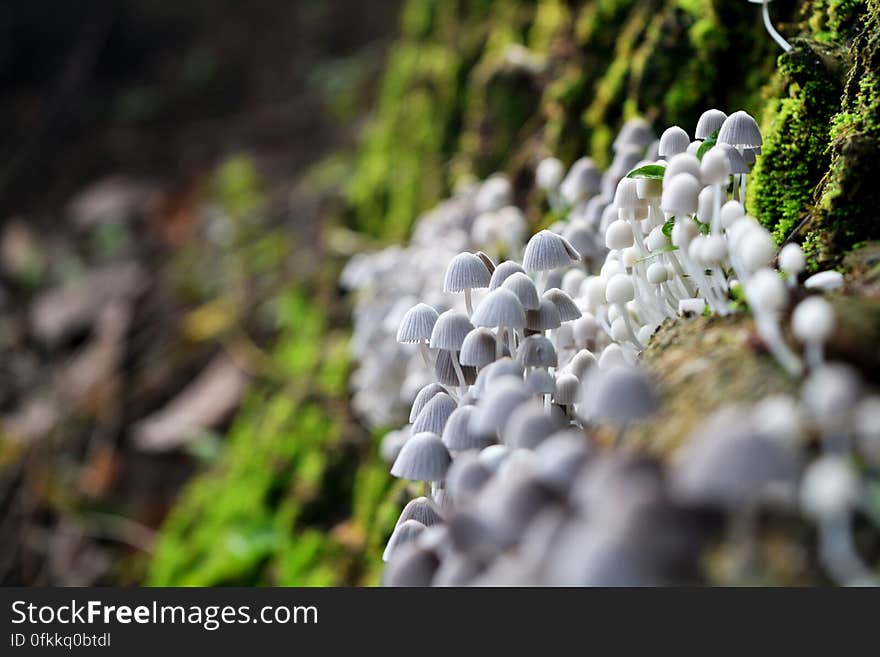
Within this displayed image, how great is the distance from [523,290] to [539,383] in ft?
0.93

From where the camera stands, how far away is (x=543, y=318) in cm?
223

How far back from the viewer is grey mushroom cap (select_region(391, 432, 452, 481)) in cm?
200

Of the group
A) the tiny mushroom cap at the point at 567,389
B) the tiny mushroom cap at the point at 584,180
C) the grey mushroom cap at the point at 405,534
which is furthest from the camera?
the tiny mushroom cap at the point at 584,180

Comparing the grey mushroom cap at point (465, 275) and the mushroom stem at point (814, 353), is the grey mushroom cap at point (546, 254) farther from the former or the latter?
the mushroom stem at point (814, 353)

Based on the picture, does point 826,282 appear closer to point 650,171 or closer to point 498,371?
point 650,171

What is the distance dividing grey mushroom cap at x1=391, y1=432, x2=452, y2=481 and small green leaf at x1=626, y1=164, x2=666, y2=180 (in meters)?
1.04

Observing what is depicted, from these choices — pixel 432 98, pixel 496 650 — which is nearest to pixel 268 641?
pixel 496 650

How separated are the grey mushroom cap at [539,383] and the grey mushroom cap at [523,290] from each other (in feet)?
0.67

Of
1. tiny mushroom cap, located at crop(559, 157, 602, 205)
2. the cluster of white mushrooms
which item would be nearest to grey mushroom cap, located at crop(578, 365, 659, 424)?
the cluster of white mushrooms

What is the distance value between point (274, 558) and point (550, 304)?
3.03 metres

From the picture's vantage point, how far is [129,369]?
830 centimetres

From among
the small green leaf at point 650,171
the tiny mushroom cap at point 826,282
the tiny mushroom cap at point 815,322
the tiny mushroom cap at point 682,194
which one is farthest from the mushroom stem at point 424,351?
the tiny mushroom cap at point 815,322

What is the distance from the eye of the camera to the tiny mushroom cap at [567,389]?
2.18m

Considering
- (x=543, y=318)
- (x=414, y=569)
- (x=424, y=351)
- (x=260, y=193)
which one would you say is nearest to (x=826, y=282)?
(x=543, y=318)
